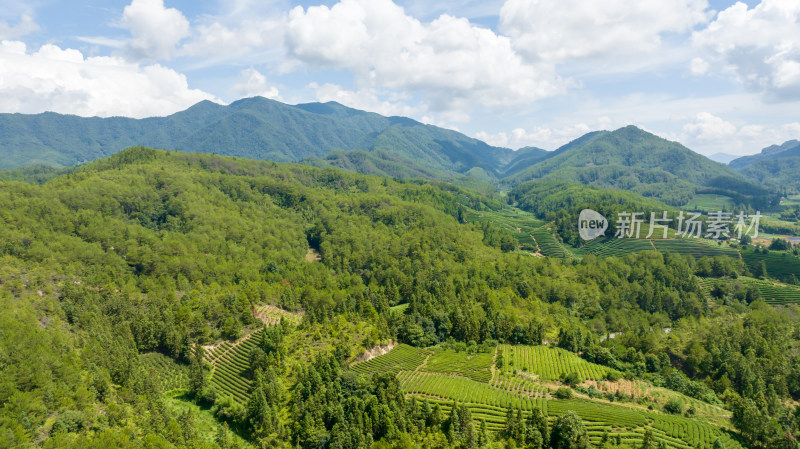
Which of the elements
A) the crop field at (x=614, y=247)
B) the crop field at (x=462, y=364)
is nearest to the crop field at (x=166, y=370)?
the crop field at (x=462, y=364)

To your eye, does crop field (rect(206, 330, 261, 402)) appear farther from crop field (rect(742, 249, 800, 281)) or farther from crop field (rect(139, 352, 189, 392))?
crop field (rect(742, 249, 800, 281))

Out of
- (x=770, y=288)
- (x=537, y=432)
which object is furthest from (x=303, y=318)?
(x=770, y=288)

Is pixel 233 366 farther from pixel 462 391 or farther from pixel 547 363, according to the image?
pixel 547 363

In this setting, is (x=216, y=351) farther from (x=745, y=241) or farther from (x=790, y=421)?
(x=745, y=241)

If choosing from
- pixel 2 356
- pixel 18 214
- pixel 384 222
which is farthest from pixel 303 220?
pixel 2 356

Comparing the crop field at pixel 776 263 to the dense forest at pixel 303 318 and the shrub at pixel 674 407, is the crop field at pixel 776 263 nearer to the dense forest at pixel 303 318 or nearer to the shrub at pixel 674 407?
the dense forest at pixel 303 318

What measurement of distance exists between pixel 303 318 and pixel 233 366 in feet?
48.1

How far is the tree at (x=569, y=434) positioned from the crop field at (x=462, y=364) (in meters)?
17.1

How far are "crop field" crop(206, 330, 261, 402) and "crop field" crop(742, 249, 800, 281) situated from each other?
149937mm

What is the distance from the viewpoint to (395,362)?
6769cm

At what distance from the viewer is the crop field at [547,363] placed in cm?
6519

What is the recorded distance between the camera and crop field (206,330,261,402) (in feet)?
198

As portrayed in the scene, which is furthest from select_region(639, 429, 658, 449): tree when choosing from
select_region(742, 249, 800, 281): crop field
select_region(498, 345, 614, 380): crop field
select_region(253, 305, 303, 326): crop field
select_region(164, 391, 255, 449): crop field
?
select_region(742, 249, 800, 281): crop field

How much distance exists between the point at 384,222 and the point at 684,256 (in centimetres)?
10629
